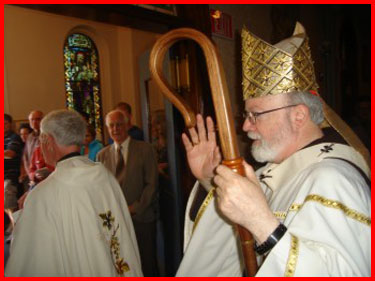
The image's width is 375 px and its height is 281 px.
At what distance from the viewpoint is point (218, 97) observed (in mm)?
1105

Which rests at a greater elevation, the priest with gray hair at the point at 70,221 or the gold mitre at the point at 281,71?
the gold mitre at the point at 281,71

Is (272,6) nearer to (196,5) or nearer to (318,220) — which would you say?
(196,5)

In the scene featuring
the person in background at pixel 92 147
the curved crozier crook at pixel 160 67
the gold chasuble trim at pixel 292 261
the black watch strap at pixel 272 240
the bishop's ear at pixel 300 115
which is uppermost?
the curved crozier crook at pixel 160 67

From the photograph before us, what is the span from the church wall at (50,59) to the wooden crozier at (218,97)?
6372mm

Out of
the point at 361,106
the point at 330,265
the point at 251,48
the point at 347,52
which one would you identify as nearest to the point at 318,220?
the point at 330,265

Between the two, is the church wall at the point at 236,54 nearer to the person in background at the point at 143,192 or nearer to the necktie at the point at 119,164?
the person in background at the point at 143,192

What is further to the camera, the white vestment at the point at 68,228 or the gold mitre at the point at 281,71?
the white vestment at the point at 68,228

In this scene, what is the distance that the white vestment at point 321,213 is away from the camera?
108cm

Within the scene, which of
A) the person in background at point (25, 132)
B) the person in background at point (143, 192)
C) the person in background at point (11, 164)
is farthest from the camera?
the person in background at point (25, 132)

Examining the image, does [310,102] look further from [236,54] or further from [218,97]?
[236,54]

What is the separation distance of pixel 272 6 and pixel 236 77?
1783 millimetres

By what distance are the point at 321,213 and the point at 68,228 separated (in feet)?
5.17

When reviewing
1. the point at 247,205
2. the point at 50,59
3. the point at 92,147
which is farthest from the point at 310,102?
the point at 50,59

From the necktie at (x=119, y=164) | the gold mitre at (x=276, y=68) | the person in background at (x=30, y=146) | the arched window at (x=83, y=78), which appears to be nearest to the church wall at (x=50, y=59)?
the arched window at (x=83, y=78)
